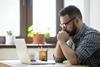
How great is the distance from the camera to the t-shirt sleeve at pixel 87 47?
7.18ft

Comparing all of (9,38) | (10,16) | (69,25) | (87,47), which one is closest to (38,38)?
(9,38)

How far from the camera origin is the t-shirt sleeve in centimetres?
219

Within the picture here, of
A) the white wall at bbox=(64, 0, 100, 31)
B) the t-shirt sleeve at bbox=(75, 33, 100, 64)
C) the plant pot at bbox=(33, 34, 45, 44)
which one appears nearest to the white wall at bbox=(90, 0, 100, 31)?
the white wall at bbox=(64, 0, 100, 31)

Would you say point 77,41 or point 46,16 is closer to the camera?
point 77,41

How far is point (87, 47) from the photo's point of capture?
86.8 inches

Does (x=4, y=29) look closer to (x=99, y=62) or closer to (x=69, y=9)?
(x=69, y=9)

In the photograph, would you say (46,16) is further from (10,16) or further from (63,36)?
(63,36)

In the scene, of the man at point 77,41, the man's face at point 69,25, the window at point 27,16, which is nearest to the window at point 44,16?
the window at point 27,16

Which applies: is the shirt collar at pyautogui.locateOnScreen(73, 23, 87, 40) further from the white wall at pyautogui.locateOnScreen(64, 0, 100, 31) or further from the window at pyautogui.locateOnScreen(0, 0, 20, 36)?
the window at pyautogui.locateOnScreen(0, 0, 20, 36)

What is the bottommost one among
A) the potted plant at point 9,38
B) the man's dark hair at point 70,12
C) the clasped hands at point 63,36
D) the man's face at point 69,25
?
the potted plant at point 9,38

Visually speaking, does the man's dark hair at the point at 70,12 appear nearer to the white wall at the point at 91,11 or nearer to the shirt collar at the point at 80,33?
the shirt collar at the point at 80,33

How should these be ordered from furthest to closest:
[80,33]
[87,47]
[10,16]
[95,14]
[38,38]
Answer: [10,16] < [38,38] < [95,14] < [80,33] < [87,47]

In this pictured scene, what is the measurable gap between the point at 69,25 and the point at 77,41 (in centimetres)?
17

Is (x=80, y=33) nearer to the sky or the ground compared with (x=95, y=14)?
nearer to the ground
